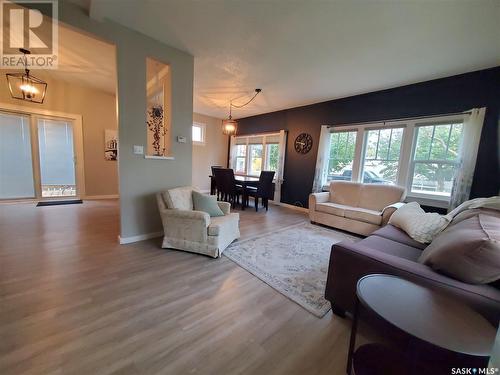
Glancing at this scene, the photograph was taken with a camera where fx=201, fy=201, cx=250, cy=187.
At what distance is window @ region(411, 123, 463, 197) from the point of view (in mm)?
3252

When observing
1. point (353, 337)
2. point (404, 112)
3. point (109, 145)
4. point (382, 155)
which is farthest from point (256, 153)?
point (353, 337)

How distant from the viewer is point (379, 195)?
370 cm

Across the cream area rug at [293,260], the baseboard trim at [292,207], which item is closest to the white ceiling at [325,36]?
the cream area rug at [293,260]

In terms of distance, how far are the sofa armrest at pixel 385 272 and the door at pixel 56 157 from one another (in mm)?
6088

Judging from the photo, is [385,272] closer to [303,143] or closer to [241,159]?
[303,143]

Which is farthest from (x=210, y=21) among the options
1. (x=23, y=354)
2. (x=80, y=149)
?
(x=80, y=149)

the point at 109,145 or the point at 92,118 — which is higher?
the point at 92,118

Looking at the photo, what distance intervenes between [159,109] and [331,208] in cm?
390

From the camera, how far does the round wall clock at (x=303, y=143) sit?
16.6 feet

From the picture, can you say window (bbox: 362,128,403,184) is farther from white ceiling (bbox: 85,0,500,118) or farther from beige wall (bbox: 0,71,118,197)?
beige wall (bbox: 0,71,118,197)

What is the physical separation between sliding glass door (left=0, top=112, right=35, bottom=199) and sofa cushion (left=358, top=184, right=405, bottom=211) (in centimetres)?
707

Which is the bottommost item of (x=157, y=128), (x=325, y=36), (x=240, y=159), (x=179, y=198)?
(x=179, y=198)

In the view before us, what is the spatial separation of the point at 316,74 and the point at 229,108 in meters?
3.01

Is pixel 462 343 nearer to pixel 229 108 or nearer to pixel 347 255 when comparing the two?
pixel 347 255
